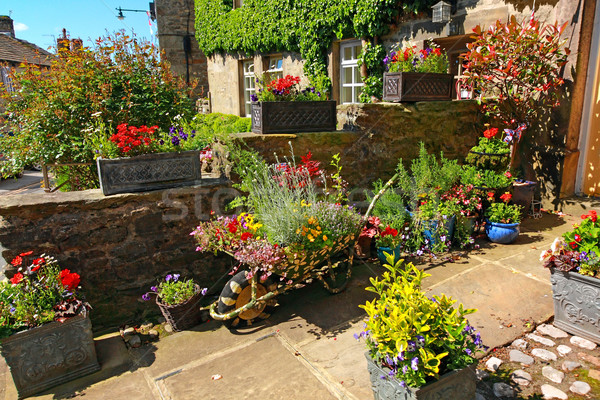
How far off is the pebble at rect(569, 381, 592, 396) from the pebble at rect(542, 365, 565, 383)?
8cm

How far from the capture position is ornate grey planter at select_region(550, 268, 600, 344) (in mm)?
2830

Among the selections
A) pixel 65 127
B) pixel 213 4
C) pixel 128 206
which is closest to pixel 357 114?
pixel 128 206

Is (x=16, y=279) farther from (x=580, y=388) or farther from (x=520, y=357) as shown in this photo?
(x=580, y=388)

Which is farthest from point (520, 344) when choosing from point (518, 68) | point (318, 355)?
point (518, 68)

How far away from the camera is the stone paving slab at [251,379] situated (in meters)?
2.63

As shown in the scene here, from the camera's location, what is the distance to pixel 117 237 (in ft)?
11.8

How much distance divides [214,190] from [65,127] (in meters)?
2.76

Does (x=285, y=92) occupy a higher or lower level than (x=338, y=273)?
higher

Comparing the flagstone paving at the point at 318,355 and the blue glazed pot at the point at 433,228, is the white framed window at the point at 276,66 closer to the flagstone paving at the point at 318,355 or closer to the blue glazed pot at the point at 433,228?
the blue glazed pot at the point at 433,228

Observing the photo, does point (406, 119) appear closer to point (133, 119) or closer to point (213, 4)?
point (133, 119)

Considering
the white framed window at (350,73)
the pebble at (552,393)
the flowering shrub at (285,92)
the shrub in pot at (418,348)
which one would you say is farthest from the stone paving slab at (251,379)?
the white framed window at (350,73)

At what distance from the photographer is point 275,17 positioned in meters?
9.81

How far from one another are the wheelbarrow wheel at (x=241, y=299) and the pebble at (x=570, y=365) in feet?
7.02

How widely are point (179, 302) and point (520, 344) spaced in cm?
266
